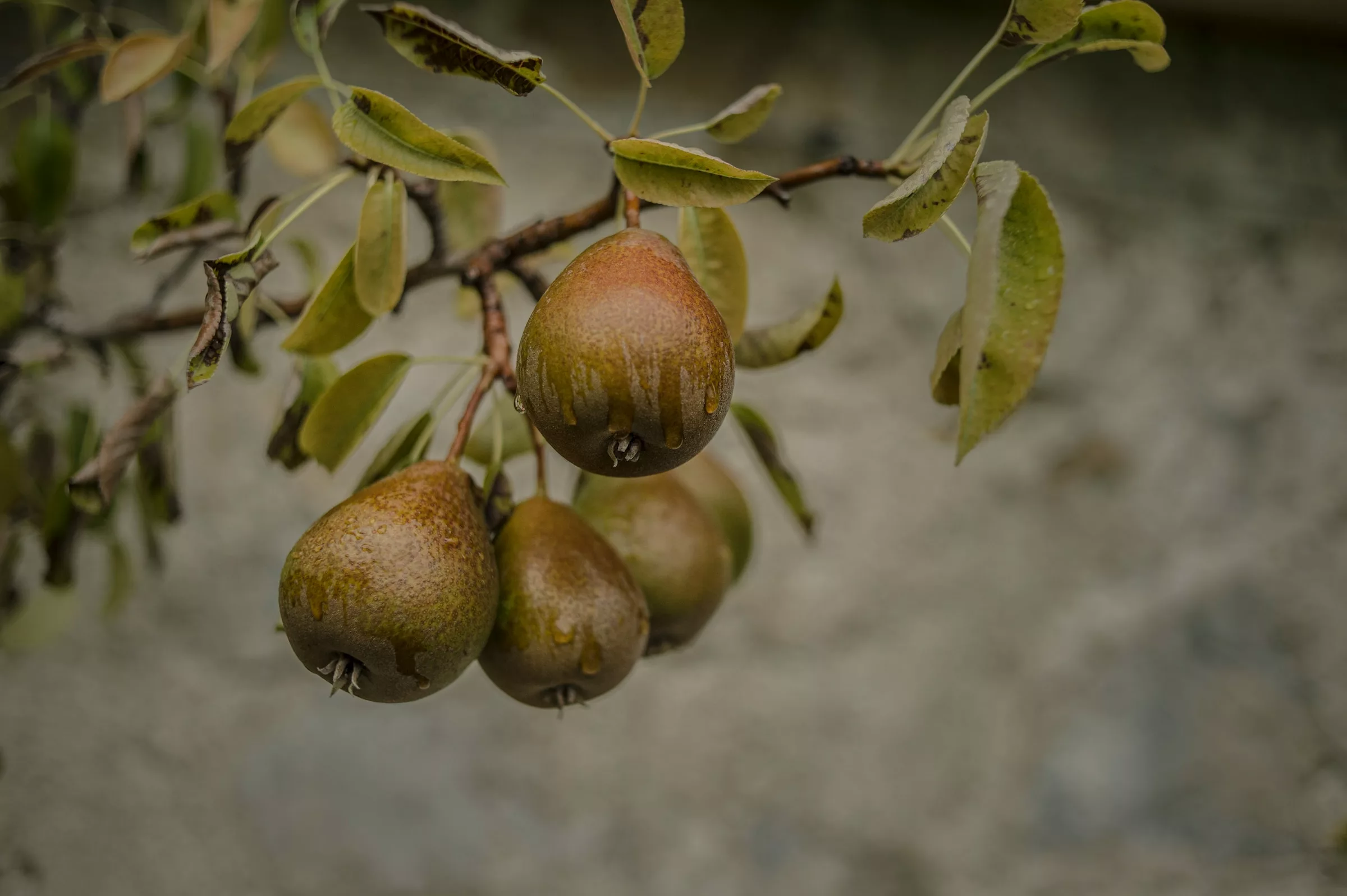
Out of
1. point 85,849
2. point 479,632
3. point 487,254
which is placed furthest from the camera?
point 85,849

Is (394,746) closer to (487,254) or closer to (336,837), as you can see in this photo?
(336,837)

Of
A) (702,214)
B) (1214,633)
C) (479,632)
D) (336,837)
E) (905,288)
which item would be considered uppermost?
(702,214)

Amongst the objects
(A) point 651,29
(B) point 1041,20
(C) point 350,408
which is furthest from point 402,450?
(B) point 1041,20

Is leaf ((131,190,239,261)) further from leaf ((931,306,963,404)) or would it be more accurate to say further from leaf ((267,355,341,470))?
leaf ((931,306,963,404))

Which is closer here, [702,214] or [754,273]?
[702,214]

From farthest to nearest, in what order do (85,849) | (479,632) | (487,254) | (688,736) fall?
(688,736)
(85,849)
(487,254)
(479,632)

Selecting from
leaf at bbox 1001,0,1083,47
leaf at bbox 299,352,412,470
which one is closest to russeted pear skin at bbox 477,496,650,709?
leaf at bbox 299,352,412,470

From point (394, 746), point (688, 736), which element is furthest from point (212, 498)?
point (688, 736)

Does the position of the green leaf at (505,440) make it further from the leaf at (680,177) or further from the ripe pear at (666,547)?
the leaf at (680,177)
